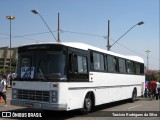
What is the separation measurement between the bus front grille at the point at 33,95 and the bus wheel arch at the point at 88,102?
2105mm

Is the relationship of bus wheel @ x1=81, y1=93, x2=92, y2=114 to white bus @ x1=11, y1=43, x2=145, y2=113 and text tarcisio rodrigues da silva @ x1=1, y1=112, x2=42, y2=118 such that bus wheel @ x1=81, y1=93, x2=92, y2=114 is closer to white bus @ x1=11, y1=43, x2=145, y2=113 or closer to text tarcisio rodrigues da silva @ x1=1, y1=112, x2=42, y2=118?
white bus @ x1=11, y1=43, x2=145, y2=113

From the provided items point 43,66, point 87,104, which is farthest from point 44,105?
point 87,104

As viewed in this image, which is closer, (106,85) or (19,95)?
(19,95)

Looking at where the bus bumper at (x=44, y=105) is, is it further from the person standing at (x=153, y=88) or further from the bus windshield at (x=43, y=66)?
the person standing at (x=153, y=88)

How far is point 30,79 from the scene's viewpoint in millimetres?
12164

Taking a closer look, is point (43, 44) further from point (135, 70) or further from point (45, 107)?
point (135, 70)

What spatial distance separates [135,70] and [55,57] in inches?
433

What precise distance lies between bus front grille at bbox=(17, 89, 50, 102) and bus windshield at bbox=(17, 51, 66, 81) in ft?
1.61

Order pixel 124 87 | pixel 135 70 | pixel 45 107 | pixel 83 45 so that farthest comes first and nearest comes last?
pixel 135 70
pixel 124 87
pixel 83 45
pixel 45 107

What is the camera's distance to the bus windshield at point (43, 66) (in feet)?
38.9

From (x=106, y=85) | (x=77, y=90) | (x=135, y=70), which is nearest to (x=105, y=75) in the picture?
(x=106, y=85)

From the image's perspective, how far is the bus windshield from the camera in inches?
467

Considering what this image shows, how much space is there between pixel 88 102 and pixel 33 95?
Answer: 8.98ft

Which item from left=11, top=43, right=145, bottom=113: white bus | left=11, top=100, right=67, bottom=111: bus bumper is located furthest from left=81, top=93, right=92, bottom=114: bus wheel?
left=11, top=100, right=67, bottom=111: bus bumper
